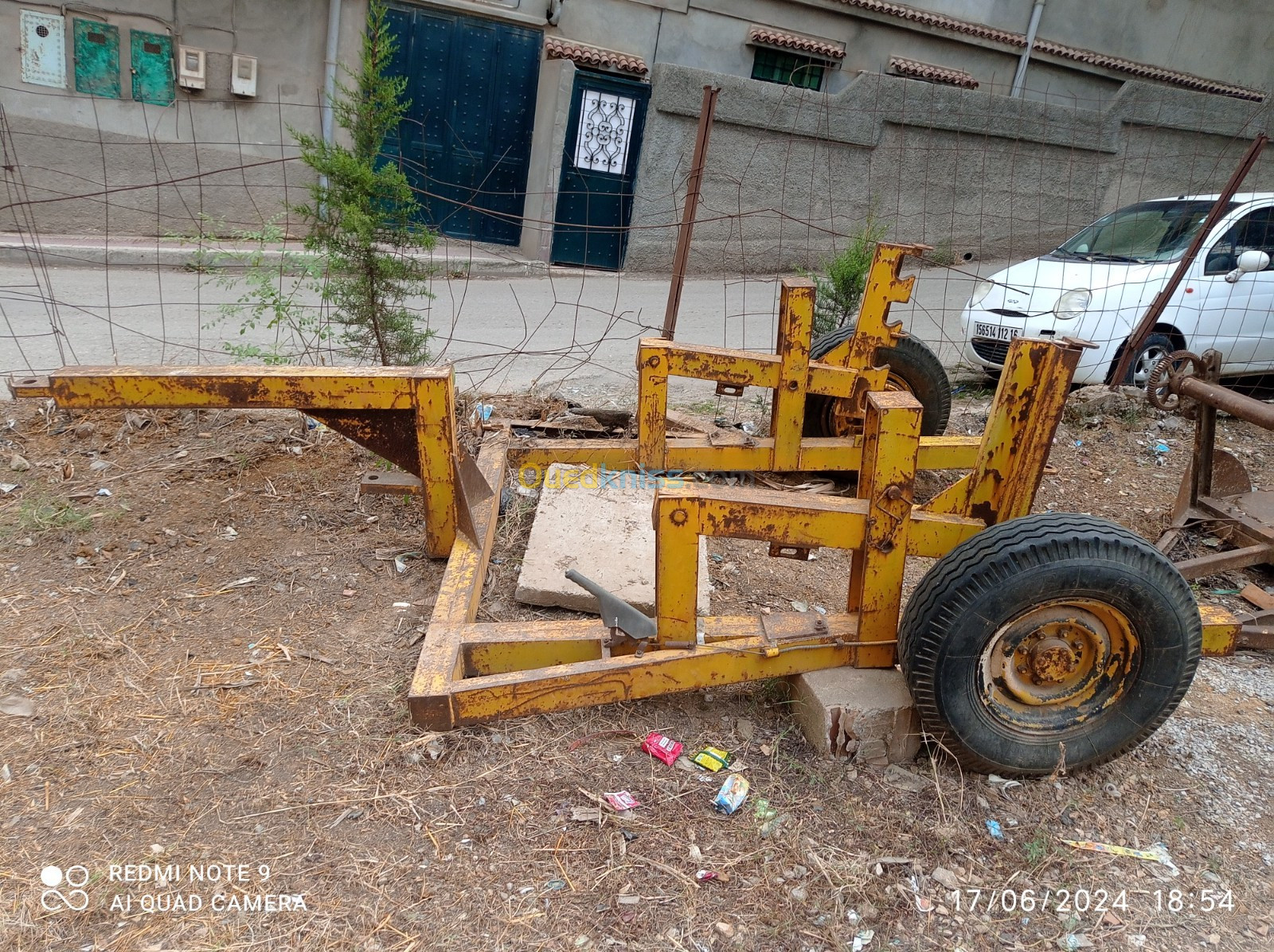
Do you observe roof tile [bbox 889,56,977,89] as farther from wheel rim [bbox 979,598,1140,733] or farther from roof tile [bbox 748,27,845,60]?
wheel rim [bbox 979,598,1140,733]

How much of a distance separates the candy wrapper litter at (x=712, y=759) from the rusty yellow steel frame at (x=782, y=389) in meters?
1.88

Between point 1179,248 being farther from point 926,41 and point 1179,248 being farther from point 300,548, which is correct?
point 926,41

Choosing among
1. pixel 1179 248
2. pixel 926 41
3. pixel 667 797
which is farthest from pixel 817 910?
pixel 926 41

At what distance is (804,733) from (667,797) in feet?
1.86

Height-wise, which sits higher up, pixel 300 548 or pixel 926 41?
pixel 926 41

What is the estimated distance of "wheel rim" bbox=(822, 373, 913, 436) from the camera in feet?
15.5

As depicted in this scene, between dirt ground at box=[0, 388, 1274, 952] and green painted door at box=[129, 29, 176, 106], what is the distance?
8.95 m

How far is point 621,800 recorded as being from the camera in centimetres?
253

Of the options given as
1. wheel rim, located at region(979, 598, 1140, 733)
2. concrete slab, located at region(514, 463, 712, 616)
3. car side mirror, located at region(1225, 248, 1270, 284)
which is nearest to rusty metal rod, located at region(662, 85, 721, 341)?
concrete slab, located at region(514, 463, 712, 616)

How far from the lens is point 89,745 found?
2.61 m

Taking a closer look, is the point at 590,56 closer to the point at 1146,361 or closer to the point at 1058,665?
the point at 1146,361

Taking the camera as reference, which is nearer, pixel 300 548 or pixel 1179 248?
pixel 300 548

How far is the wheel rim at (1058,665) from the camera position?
8.31ft

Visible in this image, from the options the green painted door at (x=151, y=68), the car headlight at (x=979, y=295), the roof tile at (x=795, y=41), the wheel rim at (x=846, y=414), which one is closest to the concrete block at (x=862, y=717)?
the wheel rim at (x=846, y=414)
